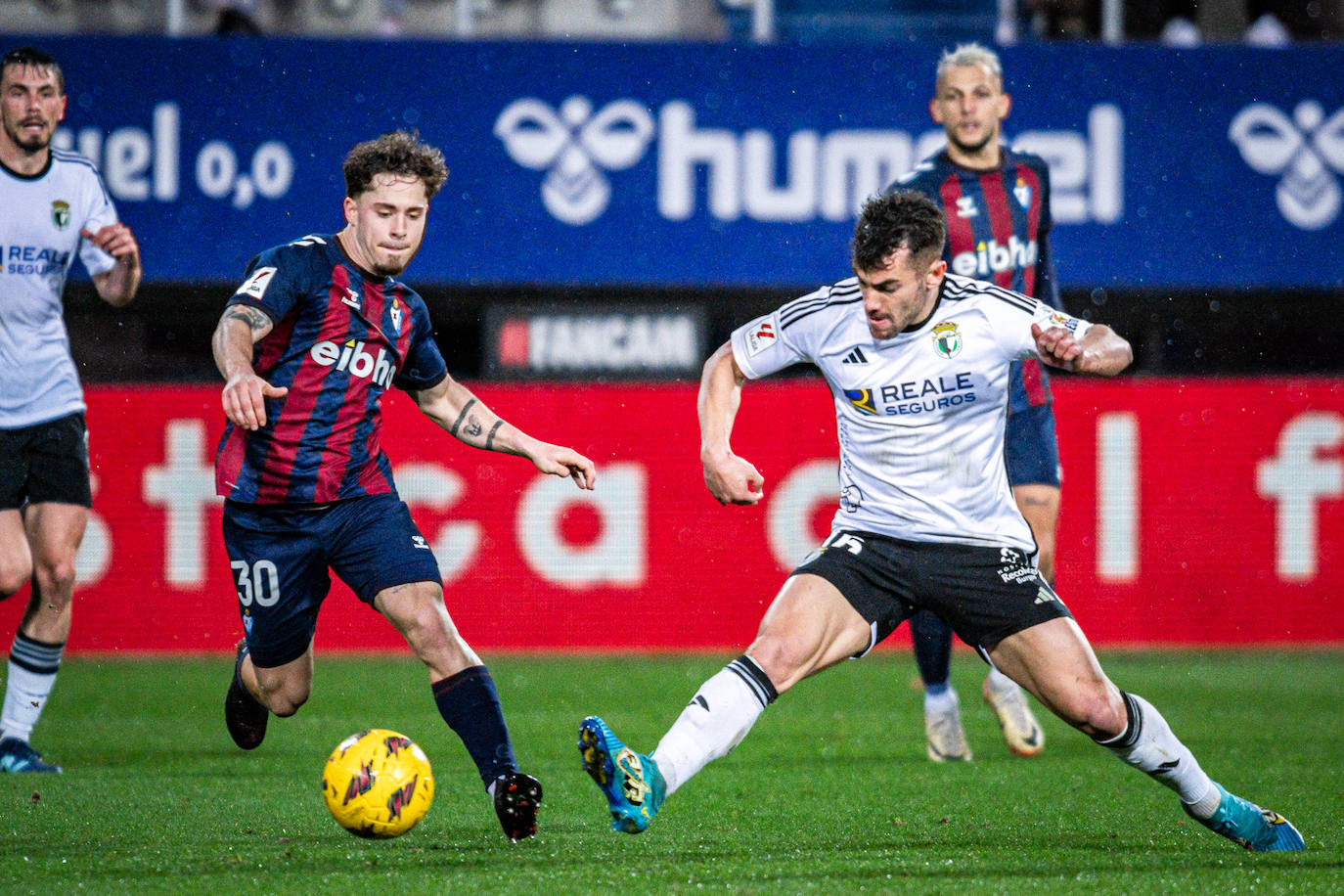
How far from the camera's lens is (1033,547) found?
16.8 feet

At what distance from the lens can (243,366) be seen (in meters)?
4.79

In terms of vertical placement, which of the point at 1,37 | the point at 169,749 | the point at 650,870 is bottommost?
the point at 169,749

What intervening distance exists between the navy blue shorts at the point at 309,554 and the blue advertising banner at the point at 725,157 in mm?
5929

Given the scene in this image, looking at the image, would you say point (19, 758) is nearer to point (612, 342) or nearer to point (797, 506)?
point (612, 342)

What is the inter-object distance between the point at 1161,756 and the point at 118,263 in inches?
175

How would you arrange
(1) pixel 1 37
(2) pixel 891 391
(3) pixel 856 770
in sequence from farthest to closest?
1. (1) pixel 1 37
2. (3) pixel 856 770
3. (2) pixel 891 391

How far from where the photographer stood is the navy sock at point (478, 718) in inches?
194

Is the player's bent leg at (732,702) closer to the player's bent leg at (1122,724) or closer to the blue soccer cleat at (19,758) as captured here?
the player's bent leg at (1122,724)

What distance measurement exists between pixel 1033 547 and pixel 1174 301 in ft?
23.6

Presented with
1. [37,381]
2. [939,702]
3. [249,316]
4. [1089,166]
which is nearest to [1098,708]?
[939,702]

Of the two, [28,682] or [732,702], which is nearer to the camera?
[732,702]

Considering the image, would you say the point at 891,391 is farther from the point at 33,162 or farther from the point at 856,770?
the point at 33,162

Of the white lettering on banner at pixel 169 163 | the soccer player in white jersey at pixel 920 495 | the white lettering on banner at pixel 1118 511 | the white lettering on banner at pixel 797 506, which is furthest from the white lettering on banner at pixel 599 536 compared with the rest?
the soccer player in white jersey at pixel 920 495

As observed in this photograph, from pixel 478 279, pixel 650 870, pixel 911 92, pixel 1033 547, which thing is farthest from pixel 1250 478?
pixel 650 870
